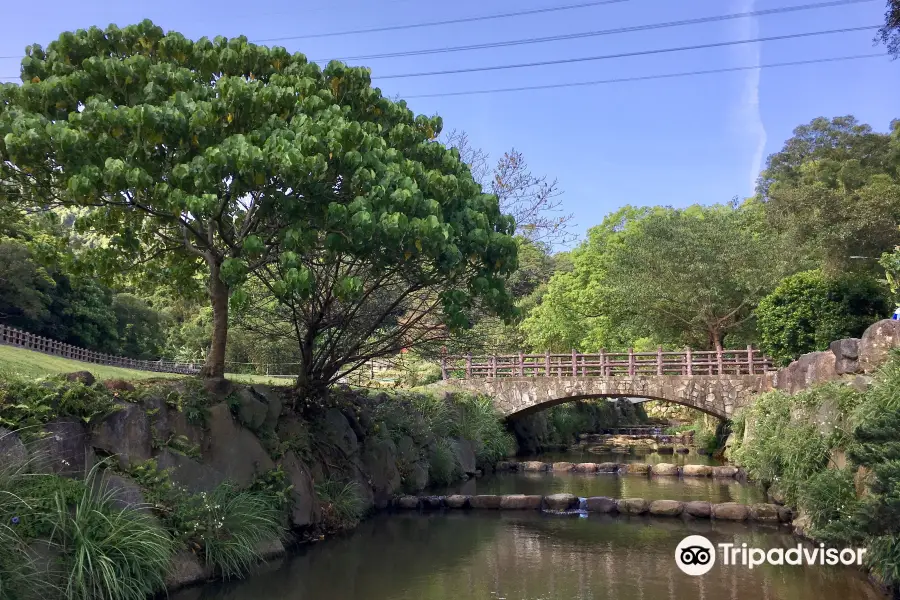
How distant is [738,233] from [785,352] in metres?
6.90

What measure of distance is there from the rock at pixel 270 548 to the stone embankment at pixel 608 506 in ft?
13.7

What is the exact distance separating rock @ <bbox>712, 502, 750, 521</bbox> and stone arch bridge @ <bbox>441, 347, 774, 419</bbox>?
8996 millimetres

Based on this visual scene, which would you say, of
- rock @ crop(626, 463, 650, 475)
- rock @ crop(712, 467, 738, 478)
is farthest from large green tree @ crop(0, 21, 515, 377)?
rock @ crop(712, 467, 738, 478)

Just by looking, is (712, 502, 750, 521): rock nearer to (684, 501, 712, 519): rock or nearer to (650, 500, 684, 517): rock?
(684, 501, 712, 519): rock

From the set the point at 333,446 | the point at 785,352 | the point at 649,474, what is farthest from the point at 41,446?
the point at 785,352

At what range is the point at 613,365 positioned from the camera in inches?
894

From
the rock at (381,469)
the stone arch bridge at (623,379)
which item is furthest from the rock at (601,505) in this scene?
the stone arch bridge at (623,379)

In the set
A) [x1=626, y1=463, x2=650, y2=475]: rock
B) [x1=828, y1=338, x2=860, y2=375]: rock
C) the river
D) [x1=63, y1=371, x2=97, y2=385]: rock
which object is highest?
[x1=828, y1=338, x2=860, y2=375]: rock

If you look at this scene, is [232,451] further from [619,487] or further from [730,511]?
[619,487]

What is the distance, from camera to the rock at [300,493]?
1012 cm

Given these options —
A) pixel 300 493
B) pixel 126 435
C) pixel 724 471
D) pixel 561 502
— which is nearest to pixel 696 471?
pixel 724 471

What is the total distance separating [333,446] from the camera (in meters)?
12.1

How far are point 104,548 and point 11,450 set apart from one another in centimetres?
123

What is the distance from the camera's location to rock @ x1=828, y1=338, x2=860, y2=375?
35.8ft
